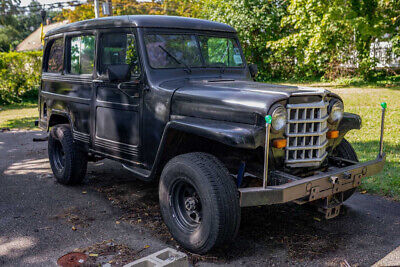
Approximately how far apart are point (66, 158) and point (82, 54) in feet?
4.55

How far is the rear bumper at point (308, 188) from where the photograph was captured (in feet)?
10.5

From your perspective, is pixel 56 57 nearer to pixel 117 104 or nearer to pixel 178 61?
pixel 117 104

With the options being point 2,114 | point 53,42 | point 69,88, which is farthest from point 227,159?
point 2,114

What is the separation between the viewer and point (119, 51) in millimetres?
4629

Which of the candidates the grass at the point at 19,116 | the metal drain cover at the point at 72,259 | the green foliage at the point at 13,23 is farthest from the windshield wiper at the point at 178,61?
the green foliage at the point at 13,23

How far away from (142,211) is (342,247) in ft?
7.17

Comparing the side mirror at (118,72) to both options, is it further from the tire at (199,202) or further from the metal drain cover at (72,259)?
the metal drain cover at (72,259)

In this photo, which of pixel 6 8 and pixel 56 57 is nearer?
pixel 56 57

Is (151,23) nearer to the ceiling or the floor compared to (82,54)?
nearer to the ceiling

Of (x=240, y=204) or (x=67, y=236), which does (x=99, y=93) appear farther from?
(x=240, y=204)

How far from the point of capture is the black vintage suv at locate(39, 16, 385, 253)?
3.33 metres

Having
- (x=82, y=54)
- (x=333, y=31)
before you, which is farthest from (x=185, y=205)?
(x=333, y=31)

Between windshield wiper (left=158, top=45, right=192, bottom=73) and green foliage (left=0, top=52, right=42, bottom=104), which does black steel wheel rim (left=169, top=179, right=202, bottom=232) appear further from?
green foliage (left=0, top=52, right=42, bottom=104)

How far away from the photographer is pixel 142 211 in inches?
184
